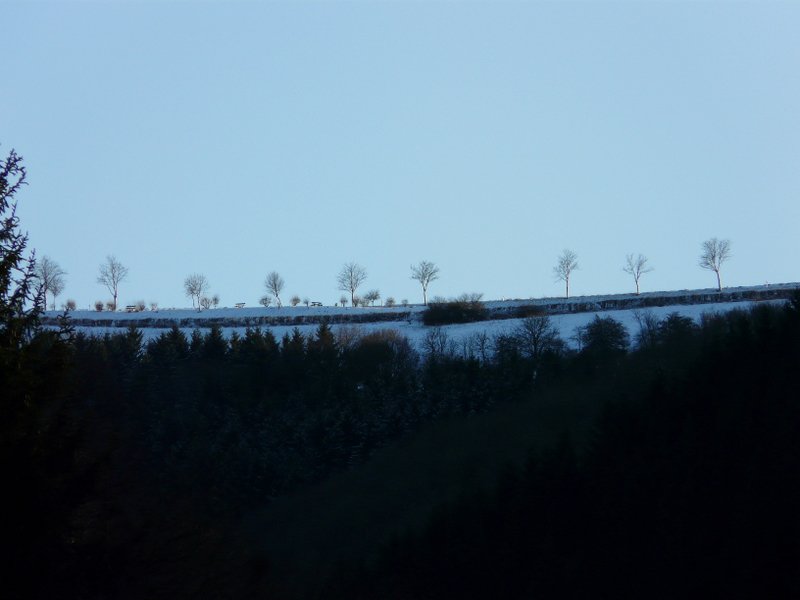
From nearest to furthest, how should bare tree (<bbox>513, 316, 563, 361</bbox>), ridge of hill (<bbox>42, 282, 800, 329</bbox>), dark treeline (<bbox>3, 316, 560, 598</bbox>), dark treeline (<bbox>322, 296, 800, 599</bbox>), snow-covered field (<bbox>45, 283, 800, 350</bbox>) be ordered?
1. dark treeline (<bbox>3, 316, 560, 598</bbox>)
2. dark treeline (<bbox>322, 296, 800, 599</bbox>)
3. bare tree (<bbox>513, 316, 563, 361</bbox>)
4. snow-covered field (<bbox>45, 283, 800, 350</bbox>)
5. ridge of hill (<bbox>42, 282, 800, 329</bbox>)

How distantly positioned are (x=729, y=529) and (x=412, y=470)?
17.5m

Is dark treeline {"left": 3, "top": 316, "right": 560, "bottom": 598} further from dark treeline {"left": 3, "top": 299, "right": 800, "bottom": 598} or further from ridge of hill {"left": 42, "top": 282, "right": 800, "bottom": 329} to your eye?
ridge of hill {"left": 42, "top": 282, "right": 800, "bottom": 329}

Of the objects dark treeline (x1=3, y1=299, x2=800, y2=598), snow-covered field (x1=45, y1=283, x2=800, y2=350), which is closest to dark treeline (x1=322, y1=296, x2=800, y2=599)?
dark treeline (x1=3, y1=299, x2=800, y2=598)

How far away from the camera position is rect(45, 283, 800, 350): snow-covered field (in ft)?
284

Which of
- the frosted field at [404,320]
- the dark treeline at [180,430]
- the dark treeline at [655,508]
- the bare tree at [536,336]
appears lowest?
the dark treeline at [655,508]

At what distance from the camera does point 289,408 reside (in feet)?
191

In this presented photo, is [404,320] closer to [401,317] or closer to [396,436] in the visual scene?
[401,317]

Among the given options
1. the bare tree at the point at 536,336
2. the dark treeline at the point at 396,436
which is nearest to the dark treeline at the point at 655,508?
the dark treeline at the point at 396,436

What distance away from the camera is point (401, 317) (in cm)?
10019

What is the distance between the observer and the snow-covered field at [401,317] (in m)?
86.4

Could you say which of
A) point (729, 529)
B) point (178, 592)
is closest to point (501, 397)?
point (729, 529)

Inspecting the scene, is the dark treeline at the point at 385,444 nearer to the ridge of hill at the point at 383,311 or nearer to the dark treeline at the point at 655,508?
the dark treeline at the point at 655,508

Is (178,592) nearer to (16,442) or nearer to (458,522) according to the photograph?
(16,442)

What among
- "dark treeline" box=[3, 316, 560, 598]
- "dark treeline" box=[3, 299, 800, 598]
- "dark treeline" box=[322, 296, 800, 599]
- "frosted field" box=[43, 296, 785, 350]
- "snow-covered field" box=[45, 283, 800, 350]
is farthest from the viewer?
"snow-covered field" box=[45, 283, 800, 350]
